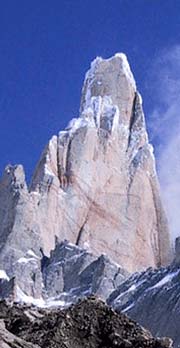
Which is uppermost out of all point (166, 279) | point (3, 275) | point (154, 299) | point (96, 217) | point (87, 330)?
point (96, 217)

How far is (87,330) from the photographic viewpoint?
22.5 meters

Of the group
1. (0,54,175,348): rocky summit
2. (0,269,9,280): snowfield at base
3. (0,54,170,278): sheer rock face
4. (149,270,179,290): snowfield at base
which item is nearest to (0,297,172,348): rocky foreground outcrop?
(0,54,175,348): rocky summit

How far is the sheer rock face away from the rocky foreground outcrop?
12112cm

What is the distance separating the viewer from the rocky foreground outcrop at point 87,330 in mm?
21766

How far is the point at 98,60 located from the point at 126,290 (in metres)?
50.8

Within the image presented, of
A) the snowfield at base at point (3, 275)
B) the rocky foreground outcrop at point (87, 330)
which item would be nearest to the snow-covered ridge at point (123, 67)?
the snowfield at base at point (3, 275)

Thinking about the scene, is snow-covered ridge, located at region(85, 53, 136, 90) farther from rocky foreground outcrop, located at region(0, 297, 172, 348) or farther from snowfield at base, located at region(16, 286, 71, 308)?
rocky foreground outcrop, located at region(0, 297, 172, 348)

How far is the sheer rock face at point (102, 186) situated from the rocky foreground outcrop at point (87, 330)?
121125 mm

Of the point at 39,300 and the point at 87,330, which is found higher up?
the point at 39,300

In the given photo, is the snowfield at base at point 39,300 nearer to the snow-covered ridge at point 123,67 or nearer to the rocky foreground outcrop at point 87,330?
the snow-covered ridge at point 123,67

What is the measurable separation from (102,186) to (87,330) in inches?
5400

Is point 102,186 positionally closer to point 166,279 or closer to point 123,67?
point 123,67

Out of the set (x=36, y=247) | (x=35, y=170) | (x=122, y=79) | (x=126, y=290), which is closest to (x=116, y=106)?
(x=122, y=79)

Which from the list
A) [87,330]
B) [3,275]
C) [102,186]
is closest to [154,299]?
[3,275]
